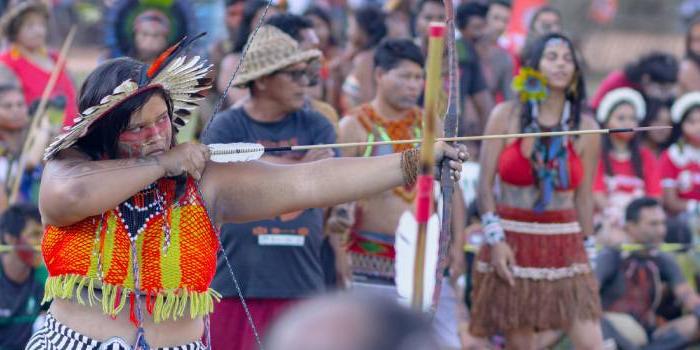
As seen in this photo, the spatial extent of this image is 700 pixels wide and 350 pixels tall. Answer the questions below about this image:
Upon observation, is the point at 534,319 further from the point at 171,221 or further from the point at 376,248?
the point at 171,221

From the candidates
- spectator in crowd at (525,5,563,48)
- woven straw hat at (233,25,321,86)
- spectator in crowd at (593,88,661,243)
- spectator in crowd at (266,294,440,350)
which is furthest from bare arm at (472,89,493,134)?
spectator in crowd at (266,294,440,350)

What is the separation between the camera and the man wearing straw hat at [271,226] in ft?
19.1

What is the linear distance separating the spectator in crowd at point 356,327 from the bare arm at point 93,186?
200 cm

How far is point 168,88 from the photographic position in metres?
4.22

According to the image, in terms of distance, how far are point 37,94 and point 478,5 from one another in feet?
10.6

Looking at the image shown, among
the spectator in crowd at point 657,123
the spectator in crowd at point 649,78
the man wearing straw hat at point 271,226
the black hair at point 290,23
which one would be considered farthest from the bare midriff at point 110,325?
the spectator in crowd at point 649,78

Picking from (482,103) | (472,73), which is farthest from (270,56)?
(472,73)

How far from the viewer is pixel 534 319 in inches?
265

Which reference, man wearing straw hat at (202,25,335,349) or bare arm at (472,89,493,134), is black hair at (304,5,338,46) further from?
man wearing straw hat at (202,25,335,349)

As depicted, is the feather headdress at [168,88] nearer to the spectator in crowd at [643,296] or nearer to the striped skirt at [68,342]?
the striped skirt at [68,342]

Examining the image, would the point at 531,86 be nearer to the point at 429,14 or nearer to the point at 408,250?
the point at 408,250

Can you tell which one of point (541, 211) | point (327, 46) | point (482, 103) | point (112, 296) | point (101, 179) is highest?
point (327, 46)

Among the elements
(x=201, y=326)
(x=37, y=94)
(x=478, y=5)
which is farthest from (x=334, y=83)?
(x=201, y=326)

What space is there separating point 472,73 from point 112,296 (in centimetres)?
584
